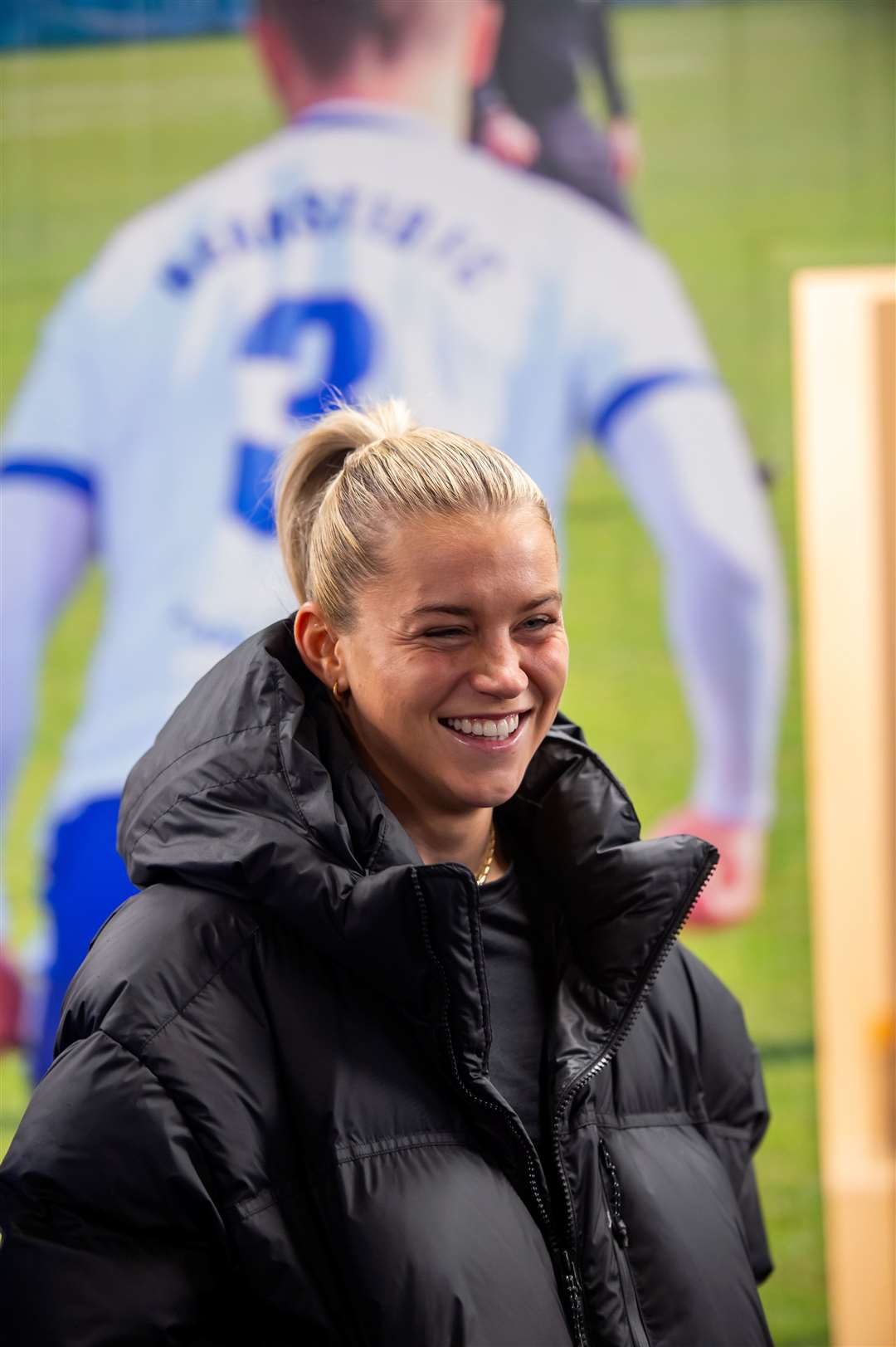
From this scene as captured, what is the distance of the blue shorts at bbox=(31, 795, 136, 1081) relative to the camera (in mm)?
2836

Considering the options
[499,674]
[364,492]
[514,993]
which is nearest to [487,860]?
[514,993]

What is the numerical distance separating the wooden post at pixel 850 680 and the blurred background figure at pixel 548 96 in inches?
18.8

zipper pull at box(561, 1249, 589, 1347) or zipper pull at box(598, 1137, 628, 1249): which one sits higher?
zipper pull at box(598, 1137, 628, 1249)

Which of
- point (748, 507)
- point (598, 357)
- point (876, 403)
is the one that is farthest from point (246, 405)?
point (876, 403)

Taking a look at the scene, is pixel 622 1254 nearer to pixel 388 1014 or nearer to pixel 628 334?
pixel 388 1014

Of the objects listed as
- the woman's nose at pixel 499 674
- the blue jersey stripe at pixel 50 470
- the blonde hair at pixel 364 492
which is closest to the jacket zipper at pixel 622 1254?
the woman's nose at pixel 499 674

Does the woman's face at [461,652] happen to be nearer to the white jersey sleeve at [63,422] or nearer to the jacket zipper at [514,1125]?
the jacket zipper at [514,1125]

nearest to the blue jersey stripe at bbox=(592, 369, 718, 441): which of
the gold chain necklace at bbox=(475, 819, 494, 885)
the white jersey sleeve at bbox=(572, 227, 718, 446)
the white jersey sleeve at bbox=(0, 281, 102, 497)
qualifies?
the white jersey sleeve at bbox=(572, 227, 718, 446)

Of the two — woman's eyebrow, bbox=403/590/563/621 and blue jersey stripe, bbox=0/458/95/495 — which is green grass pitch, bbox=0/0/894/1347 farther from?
woman's eyebrow, bbox=403/590/563/621

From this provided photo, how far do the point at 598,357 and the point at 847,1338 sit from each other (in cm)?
194

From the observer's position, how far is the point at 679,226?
9.58 ft

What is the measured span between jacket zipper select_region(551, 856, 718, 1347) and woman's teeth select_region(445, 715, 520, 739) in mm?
235

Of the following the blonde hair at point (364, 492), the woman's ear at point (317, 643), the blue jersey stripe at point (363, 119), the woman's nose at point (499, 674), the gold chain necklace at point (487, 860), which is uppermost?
the blue jersey stripe at point (363, 119)

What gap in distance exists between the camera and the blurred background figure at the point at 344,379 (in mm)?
2879
